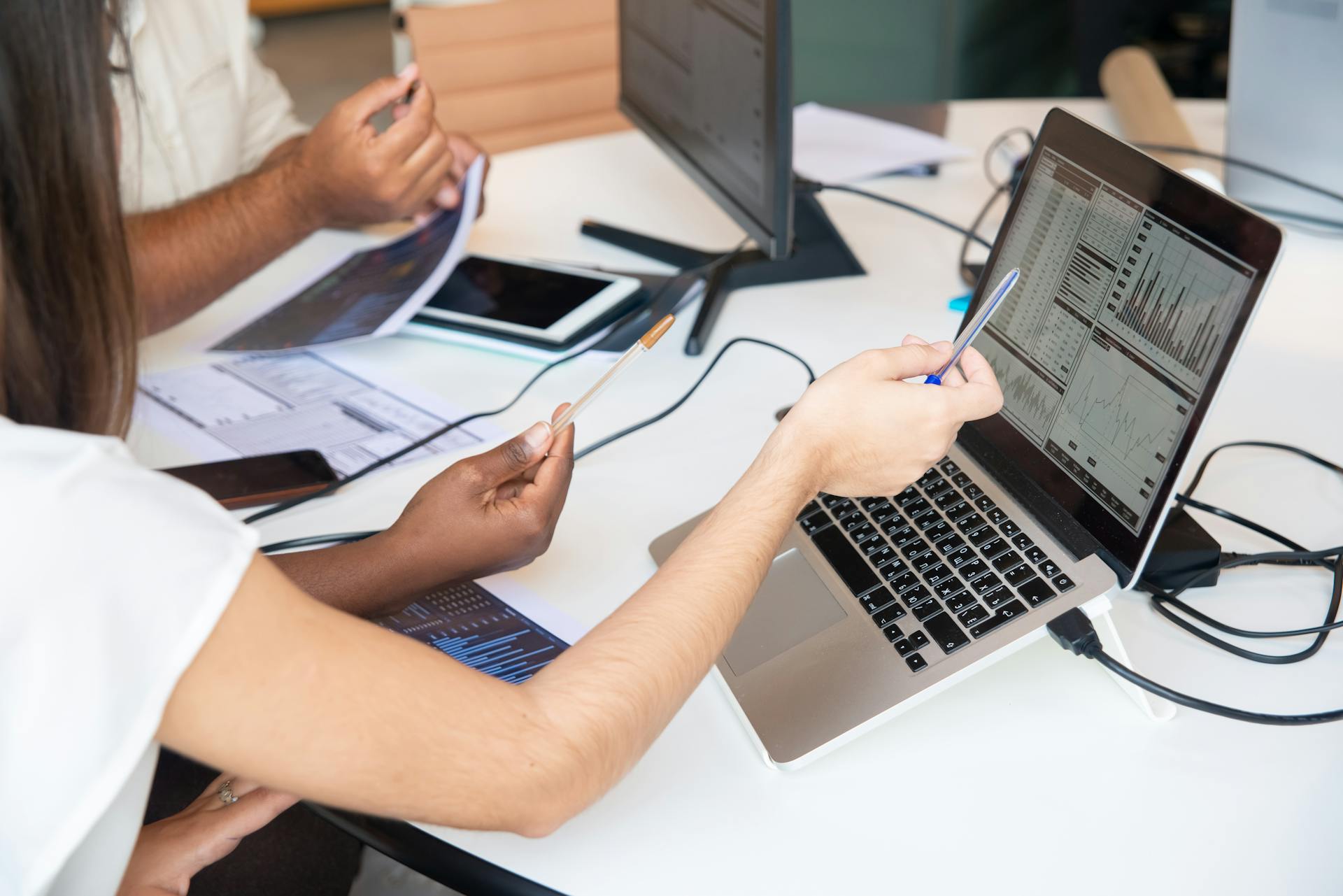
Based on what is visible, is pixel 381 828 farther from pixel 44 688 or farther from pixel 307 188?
pixel 307 188

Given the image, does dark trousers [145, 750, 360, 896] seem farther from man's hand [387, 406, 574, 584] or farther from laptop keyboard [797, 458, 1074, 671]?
laptop keyboard [797, 458, 1074, 671]

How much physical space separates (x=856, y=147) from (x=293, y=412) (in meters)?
0.88

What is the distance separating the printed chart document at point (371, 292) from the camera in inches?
47.0

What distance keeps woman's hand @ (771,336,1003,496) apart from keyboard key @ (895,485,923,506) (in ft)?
0.29

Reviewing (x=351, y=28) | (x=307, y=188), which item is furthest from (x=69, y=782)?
(x=351, y=28)

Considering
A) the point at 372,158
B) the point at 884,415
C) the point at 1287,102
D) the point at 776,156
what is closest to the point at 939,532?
the point at 884,415

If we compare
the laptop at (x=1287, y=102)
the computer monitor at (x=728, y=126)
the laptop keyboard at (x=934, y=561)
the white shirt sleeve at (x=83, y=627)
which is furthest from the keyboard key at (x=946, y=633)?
the laptop at (x=1287, y=102)

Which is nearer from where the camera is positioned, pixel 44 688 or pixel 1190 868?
pixel 44 688

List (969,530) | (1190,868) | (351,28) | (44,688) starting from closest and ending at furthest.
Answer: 1. (44,688)
2. (1190,868)
3. (969,530)
4. (351,28)

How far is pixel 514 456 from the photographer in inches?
31.5

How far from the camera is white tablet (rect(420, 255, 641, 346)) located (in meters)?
1.17

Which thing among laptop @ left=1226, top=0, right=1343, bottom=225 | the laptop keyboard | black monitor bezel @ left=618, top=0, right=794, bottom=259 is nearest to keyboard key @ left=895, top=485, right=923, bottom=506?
the laptop keyboard

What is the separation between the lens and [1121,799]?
25.6 inches

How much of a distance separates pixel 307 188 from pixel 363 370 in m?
0.22
